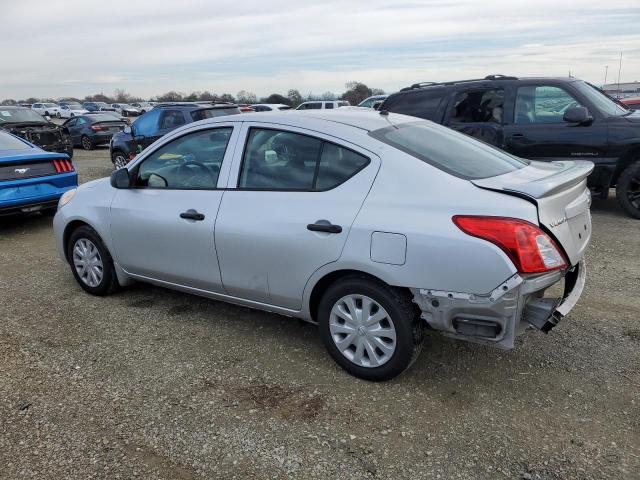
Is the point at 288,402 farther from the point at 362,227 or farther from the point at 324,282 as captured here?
the point at 362,227

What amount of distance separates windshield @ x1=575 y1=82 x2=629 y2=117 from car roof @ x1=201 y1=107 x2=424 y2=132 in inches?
176

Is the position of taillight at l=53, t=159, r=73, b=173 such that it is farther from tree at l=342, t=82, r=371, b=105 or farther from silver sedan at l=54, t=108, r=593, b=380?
tree at l=342, t=82, r=371, b=105

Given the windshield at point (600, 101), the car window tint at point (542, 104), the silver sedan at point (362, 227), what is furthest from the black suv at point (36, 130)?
the windshield at point (600, 101)

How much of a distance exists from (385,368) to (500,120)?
545cm

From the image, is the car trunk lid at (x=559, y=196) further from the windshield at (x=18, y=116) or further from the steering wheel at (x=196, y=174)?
the windshield at (x=18, y=116)

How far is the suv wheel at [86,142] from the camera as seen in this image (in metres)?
19.6

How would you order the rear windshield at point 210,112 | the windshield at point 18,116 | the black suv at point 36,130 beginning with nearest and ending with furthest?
1. the rear windshield at point 210,112
2. the black suv at point 36,130
3. the windshield at point 18,116

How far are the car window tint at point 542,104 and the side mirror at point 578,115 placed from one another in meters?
0.27

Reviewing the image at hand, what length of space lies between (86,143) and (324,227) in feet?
61.8

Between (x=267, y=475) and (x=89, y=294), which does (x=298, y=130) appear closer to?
(x=267, y=475)

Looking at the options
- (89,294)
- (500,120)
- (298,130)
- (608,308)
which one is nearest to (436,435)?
(298,130)

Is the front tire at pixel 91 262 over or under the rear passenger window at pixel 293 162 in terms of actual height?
under

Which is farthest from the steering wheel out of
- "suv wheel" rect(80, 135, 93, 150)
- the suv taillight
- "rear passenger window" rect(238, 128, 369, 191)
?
"suv wheel" rect(80, 135, 93, 150)

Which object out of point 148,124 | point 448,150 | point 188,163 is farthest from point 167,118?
point 448,150
